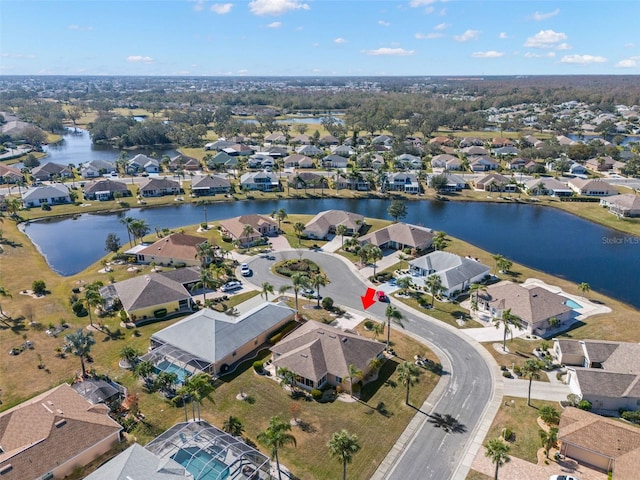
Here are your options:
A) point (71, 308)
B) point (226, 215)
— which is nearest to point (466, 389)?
point (71, 308)

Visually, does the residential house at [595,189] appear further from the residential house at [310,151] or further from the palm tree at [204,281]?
the palm tree at [204,281]

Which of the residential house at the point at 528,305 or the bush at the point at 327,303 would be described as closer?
the residential house at the point at 528,305

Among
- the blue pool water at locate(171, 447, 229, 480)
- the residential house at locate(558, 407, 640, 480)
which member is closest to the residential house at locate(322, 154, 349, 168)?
the residential house at locate(558, 407, 640, 480)

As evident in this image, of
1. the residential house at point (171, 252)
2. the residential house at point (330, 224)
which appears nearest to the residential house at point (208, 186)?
the residential house at point (330, 224)

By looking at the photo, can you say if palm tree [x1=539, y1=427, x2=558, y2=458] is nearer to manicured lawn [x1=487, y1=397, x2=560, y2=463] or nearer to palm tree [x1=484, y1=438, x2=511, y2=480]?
manicured lawn [x1=487, y1=397, x2=560, y2=463]

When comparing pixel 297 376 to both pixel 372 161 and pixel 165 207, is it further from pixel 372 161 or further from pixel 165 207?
pixel 372 161

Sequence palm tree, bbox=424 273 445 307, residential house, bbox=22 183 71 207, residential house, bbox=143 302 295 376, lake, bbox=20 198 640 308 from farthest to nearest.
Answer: residential house, bbox=22 183 71 207
lake, bbox=20 198 640 308
palm tree, bbox=424 273 445 307
residential house, bbox=143 302 295 376
